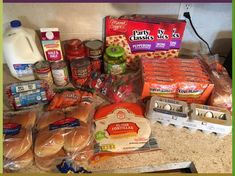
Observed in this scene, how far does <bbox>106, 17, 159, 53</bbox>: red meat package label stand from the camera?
2.82ft

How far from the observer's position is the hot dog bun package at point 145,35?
0.86m

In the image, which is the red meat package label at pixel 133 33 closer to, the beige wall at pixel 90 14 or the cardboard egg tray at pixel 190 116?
the beige wall at pixel 90 14

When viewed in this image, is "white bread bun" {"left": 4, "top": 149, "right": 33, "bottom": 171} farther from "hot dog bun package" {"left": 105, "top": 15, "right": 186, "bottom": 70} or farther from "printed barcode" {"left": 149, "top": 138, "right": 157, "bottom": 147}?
"hot dog bun package" {"left": 105, "top": 15, "right": 186, "bottom": 70}

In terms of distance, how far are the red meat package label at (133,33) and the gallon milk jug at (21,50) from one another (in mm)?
264

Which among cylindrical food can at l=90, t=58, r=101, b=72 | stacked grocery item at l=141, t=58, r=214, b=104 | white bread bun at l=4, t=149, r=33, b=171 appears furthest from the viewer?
cylindrical food can at l=90, t=58, r=101, b=72

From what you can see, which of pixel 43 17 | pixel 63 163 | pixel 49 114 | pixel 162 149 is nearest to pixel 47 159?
pixel 63 163

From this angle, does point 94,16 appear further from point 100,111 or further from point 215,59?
point 215,59

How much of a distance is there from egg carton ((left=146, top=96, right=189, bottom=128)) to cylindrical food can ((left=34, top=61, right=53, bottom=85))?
0.36 metres

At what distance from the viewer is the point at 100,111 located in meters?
0.81

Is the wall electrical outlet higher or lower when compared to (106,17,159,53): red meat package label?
higher

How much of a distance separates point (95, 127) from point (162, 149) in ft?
0.71

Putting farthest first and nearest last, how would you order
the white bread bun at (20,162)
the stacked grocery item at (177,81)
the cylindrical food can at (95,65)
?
the cylindrical food can at (95,65) < the stacked grocery item at (177,81) < the white bread bun at (20,162)

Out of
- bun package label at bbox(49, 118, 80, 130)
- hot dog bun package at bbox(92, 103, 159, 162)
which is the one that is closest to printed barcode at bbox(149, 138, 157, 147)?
hot dog bun package at bbox(92, 103, 159, 162)

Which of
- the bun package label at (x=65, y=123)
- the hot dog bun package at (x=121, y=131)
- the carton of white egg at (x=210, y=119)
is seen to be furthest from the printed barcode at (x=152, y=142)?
the bun package label at (x=65, y=123)
